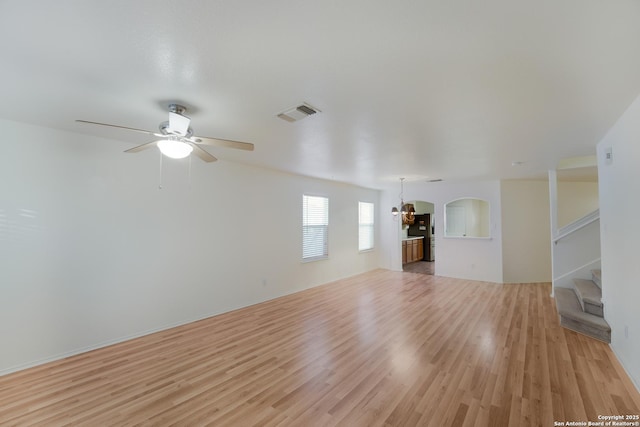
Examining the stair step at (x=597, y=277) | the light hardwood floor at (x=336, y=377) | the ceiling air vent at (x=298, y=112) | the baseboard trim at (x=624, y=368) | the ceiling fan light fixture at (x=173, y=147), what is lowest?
the light hardwood floor at (x=336, y=377)

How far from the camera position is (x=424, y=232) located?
1096cm

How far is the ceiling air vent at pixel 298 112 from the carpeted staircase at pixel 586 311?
4398 mm

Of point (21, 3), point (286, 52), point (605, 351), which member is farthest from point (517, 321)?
point (21, 3)

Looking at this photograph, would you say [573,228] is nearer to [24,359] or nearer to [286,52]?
[286,52]

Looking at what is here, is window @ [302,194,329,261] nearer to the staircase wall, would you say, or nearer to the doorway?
the doorway

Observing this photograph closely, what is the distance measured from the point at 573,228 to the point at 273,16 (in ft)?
20.8

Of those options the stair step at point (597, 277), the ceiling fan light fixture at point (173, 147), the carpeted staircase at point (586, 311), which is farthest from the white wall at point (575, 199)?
the ceiling fan light fixture at point (173, 147)

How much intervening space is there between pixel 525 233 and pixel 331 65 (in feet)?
23.7

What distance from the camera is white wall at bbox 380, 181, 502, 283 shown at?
22.7ft

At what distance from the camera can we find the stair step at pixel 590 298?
376 centimetres

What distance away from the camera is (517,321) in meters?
4.21

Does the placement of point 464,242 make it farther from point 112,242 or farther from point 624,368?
point 112,242

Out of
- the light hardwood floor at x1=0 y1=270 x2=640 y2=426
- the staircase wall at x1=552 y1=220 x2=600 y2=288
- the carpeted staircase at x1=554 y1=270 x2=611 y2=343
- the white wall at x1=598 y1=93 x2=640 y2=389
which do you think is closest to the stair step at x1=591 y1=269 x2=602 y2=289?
the carpeted staircase at x1=554 y1=270 x2=611 y2=343

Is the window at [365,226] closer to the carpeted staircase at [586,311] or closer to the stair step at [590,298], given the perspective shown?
the carpeted staircase at [586,311]
